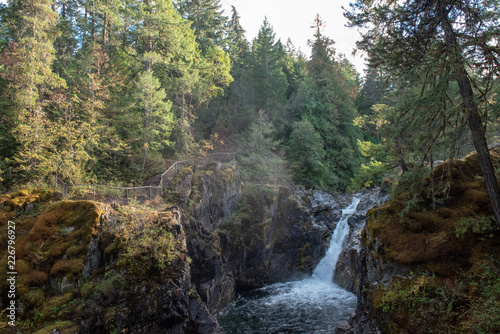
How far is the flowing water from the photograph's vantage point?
1458 cm

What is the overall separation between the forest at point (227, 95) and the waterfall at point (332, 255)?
4.94 m

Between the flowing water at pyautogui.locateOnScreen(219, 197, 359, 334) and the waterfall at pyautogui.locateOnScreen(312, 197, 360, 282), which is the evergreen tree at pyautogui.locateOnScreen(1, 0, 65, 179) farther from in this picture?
the waterfall at pyautogui.locateOnScreen(312, 197, 360, 282)

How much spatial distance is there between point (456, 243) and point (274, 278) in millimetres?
15598

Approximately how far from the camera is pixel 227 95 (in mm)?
35438

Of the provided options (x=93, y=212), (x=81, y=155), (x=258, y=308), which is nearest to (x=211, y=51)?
(x=81, y=155)

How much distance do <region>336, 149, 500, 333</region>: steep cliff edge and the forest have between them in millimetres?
1427

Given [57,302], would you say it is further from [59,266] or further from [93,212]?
[93,212]

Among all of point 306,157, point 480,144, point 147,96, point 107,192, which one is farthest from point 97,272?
point 306,157

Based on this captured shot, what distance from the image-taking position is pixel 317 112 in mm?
35594

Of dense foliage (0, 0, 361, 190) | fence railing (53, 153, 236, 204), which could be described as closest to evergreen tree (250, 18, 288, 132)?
dense foliage (0, 0, 361, 190)

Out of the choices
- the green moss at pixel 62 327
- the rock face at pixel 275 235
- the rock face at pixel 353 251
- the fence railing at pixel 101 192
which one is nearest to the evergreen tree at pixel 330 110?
the rock face at pixel 275 235

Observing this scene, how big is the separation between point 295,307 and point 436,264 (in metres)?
10.3

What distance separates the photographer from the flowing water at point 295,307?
14578mm

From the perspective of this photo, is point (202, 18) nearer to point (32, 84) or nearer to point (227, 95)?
point (227, 95)
